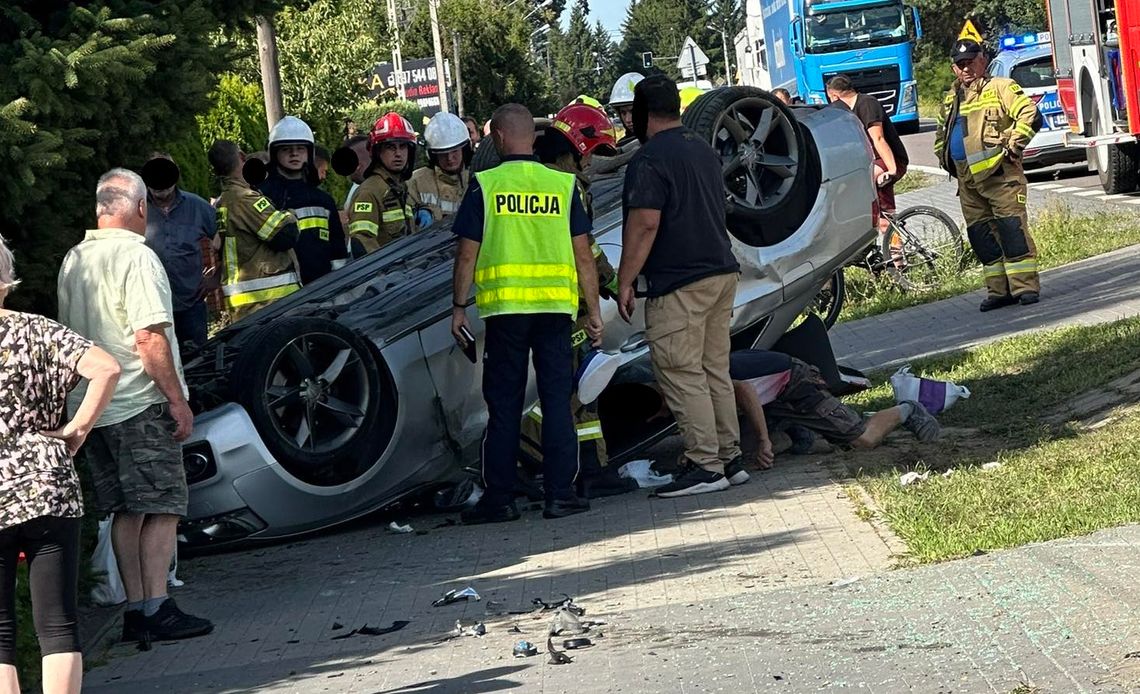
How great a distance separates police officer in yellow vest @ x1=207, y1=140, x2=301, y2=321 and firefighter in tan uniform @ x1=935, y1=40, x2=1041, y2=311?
5207 mm

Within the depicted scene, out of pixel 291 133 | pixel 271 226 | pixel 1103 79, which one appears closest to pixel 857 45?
pixel 1103 79

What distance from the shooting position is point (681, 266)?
8.16 m

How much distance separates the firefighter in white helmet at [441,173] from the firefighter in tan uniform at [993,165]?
3.76 m

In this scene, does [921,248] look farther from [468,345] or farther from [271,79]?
[468,345]

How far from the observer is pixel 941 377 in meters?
10.4

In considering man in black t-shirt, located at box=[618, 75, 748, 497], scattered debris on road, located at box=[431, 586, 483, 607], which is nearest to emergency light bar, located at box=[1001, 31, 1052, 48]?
man in black t-shirt, located at box=[618, 75, 748, 497]

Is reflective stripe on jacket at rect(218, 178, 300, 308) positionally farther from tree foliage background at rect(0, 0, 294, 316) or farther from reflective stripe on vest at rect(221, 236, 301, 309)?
tree foliage background at rect(0, 0, 294, 316)

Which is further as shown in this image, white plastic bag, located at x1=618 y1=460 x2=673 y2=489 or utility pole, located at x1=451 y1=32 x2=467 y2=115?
utility pole, located at x1=451 y1=32 x2=467 y2=115

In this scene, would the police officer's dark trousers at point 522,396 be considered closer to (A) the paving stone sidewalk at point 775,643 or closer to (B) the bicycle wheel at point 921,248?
(A) the paving stone sidewalk at point 775,643

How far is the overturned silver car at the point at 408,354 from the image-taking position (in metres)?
7.52

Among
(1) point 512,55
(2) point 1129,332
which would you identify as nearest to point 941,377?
(2) point 1129,332

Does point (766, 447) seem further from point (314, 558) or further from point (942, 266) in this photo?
point (942, 266)

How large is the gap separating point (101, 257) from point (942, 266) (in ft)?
32.2

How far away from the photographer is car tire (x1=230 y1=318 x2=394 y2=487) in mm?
7461
